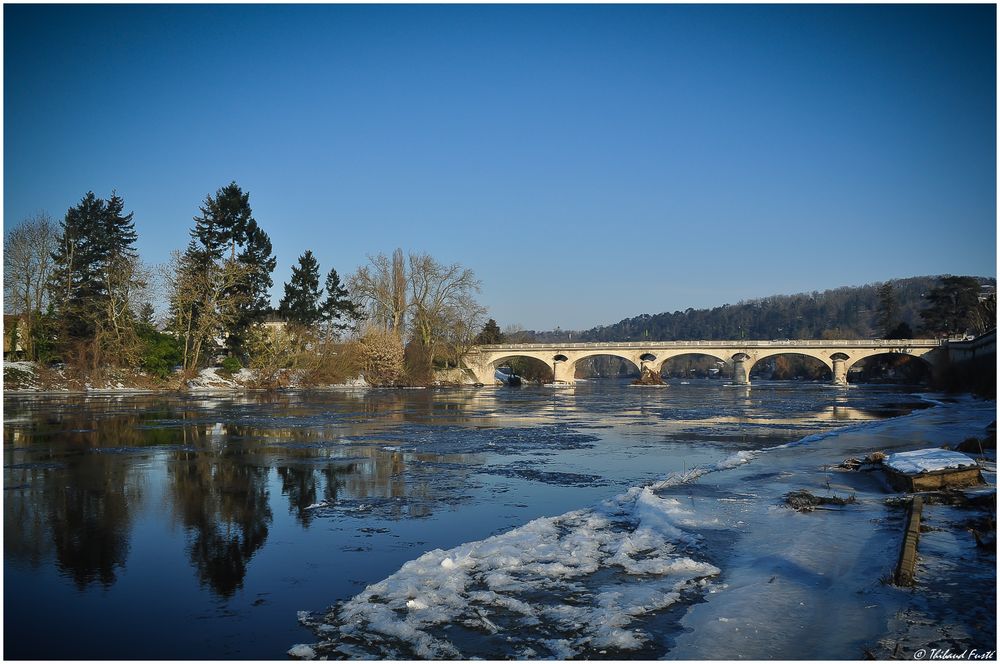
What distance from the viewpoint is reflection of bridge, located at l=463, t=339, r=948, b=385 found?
269ft

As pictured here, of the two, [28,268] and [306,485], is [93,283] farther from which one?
[306,485]

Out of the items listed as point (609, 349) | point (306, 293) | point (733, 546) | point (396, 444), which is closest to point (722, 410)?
point (396, 444)

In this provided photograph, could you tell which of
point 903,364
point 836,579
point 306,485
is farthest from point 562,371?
point 836,579

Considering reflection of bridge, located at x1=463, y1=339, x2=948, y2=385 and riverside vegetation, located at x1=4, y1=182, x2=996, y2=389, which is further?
reflection of bridge, located at x1=463, y1=339, x2=948, y2=385

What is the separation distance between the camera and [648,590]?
700 cm

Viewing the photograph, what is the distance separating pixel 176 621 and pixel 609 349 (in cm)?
8774

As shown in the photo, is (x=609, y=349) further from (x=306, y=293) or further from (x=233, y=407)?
(x=233, y=407)

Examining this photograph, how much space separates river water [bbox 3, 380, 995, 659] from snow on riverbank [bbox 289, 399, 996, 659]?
32 millimetres

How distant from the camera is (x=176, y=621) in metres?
6.23

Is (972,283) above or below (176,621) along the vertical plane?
above

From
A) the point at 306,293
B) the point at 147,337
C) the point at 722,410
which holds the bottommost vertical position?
the point at 722,410

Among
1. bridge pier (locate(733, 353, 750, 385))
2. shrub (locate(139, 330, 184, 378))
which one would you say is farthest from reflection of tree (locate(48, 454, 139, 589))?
bridge pier (locate(733, 353, 750, 385))

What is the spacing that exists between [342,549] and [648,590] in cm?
368

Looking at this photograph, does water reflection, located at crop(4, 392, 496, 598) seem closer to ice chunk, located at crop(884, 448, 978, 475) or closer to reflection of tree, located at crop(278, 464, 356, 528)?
reflection of tree, located at crop(278, 464, 356, 528)
